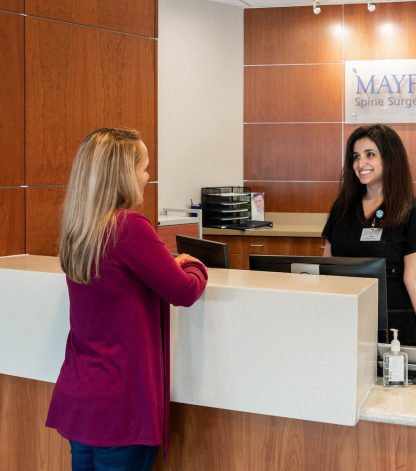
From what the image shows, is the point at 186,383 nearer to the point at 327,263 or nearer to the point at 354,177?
the point at 327,263

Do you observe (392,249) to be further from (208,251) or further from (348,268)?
(208,251)

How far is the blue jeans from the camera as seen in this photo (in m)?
1.99

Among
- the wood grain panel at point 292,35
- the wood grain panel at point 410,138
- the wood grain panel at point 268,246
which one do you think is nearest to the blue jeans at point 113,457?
the wood grain panel at point 268,246

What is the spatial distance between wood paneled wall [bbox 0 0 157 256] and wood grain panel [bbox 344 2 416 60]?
3163mm

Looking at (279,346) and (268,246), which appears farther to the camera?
(268,246)

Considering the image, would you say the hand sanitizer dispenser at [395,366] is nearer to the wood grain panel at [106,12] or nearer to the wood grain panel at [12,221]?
the wood grain panel at [12,221]

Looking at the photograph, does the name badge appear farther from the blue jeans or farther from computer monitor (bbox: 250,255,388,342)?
the blue jeans

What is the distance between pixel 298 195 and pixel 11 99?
390 cm

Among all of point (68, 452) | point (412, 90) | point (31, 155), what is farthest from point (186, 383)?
point (412, 90)

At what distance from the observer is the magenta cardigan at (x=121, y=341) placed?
1901 mm

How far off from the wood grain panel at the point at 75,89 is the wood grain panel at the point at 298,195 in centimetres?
311

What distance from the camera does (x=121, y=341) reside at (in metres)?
1.95

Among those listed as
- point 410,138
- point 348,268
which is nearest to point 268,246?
point 410,138

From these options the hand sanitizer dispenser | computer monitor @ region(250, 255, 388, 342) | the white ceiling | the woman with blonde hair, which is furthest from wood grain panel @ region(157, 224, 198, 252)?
the woman with blonde hair
